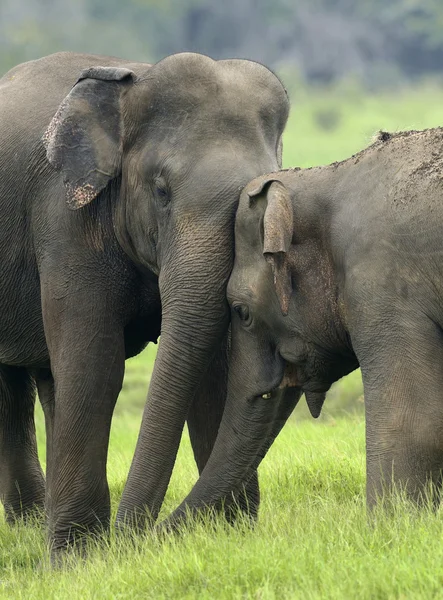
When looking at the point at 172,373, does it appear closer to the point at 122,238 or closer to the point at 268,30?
the point at 122,238

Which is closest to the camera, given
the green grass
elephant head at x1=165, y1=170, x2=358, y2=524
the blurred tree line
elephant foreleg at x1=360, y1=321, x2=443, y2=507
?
the green grass

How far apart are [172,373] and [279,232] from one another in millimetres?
976

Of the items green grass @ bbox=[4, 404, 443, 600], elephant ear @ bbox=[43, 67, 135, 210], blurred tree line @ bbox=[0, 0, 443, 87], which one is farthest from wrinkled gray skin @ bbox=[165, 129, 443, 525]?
blurred tree line @ bbox=[0, 0, 443, 87]

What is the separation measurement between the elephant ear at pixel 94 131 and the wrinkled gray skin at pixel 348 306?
0.97 meters

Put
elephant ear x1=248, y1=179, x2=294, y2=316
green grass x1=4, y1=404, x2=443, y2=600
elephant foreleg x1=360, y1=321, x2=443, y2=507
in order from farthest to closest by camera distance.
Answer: elephant ear x1=248, y1=179, x2=294, y2=316 < elephant foreleg x1=360, y1=321, x2=443, y2=507 < green grass x1=4, y1=404, x2=443, y2=600

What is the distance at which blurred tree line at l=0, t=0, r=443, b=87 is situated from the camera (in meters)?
76.9

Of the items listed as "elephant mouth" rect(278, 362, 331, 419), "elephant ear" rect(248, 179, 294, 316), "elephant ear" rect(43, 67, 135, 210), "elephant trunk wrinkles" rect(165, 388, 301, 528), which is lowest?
"elephant trunk wrinkles" rect(165, 388, 301, 528)

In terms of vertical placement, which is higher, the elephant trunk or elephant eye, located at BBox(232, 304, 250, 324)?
elephant eye, located at BBox(232, 304, 250, 324)

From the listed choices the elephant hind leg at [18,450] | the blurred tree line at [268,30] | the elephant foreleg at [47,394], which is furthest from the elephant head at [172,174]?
the blurred tree line at [268,30]

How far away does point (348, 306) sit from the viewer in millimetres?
5973

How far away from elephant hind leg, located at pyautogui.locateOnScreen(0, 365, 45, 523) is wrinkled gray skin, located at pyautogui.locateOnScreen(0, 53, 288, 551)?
1.31m

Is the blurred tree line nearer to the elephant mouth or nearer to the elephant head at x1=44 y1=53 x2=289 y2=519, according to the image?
the elephant head at x1=44 y1=53 x2=289 y2=519

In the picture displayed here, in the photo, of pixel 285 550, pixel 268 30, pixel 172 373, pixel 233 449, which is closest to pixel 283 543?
pixel 285 550

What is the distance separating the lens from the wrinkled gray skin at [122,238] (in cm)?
659
